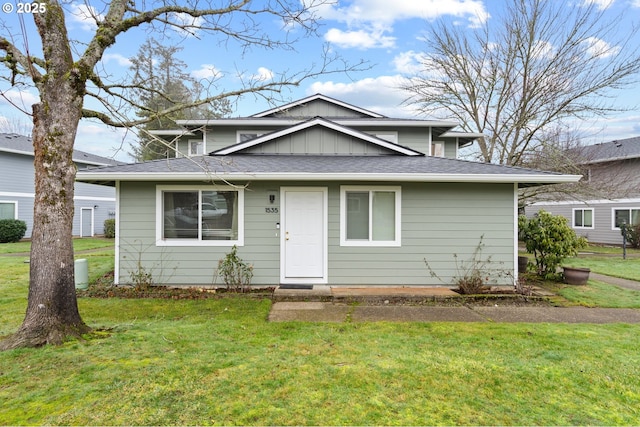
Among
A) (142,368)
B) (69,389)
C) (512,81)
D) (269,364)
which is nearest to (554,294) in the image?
(269,364)

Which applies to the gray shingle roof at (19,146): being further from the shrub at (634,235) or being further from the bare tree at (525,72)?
the shrub at (634,235)

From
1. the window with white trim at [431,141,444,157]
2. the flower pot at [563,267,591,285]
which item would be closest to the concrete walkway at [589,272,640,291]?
the flower pot at [563,267,591,285]

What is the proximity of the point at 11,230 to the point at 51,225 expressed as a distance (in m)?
17.4

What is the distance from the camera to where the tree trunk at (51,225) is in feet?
13.4

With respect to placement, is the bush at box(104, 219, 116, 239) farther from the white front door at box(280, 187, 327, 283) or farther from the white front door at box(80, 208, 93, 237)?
the white front door at box(280, 187, 327, 283)

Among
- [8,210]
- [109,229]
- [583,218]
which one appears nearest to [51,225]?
[8,210]

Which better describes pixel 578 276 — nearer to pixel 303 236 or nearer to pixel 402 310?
pixel 402 310

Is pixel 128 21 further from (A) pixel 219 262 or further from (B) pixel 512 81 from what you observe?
(B) pixel 512 81

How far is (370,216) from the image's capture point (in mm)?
7391

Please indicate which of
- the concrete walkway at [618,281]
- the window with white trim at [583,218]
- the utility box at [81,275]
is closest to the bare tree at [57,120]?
the utility box at [81,275]

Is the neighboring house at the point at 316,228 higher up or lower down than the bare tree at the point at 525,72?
lower down

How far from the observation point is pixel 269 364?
3.70m

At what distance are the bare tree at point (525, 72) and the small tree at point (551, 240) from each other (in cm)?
795

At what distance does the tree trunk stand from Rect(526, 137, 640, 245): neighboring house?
20124mm
